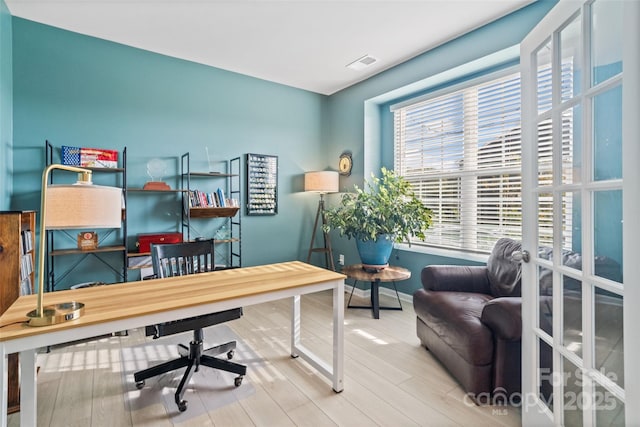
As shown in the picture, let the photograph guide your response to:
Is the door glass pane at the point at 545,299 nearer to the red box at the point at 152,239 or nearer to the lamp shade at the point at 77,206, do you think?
the lamp shade at the point at 77,206

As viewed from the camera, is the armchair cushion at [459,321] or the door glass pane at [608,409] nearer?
the door glass pane at [608,409]

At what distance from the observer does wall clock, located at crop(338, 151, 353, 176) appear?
13.7 feet

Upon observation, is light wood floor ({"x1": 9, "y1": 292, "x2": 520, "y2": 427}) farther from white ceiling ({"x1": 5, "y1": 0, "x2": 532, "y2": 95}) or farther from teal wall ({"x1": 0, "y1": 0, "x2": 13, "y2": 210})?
white ceiling ({"x1": 5, "y1": 0, "x2": 532, "y2": 95})

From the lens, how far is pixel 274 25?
283 centimetres

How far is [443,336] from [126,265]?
9.44 ft

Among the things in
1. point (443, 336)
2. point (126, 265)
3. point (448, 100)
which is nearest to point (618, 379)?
point (443, 336)

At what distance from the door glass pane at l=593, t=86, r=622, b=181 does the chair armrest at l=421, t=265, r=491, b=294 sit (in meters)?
1.54

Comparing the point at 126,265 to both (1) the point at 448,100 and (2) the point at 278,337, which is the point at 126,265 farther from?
(1) the point at 448,100

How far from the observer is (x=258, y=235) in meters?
4.10

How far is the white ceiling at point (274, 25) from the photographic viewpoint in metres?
2.54

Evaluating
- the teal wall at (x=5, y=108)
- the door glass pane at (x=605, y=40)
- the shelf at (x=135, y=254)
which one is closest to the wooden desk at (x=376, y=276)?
the shelf at (x=135, y=254)

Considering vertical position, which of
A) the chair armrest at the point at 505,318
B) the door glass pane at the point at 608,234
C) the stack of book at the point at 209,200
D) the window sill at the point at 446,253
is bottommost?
the chair armrest at the point at 505,318

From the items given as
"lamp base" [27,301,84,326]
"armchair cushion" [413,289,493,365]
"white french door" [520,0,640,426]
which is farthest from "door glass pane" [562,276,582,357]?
"lamp base" [27,301,84,326]

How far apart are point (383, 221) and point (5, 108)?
3372mm
